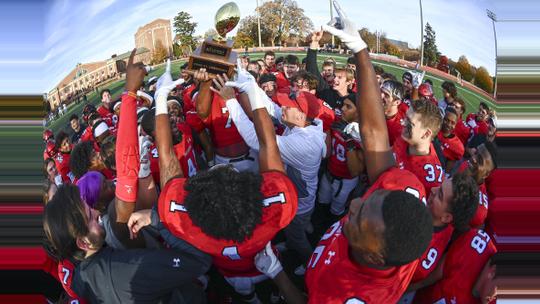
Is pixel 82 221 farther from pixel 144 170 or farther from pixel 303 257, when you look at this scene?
pixel 303 257

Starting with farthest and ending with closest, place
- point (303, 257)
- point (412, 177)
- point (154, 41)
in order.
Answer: point (154, 41), point (303, 257), point (412, 177)

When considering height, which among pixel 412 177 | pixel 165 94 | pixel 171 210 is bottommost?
pixel 171 210

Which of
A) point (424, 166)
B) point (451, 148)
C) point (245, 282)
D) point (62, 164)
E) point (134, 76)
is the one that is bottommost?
point (245, 282)

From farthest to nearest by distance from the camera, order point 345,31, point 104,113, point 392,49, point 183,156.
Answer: point 392,49 < point 104,113 < point 183,156 < point 345,31

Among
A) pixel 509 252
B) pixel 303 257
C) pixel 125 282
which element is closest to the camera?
pixel 125 282

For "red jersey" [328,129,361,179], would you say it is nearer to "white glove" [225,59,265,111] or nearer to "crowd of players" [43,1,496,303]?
"crowd of players" [43,1,496,303]

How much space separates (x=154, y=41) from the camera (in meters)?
9.66

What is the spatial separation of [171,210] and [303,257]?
2001mm

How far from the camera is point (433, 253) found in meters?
2.09

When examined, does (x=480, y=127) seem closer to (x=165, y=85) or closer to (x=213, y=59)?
(x=213, y=59)

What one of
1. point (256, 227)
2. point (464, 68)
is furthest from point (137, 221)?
point (464, 68)

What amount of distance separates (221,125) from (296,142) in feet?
3.61

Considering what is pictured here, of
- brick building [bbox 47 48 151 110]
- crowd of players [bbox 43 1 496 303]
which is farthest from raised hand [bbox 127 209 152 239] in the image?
brick building [bbox 47 48 151 110]

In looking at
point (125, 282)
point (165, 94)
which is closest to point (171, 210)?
point (125, 282)
